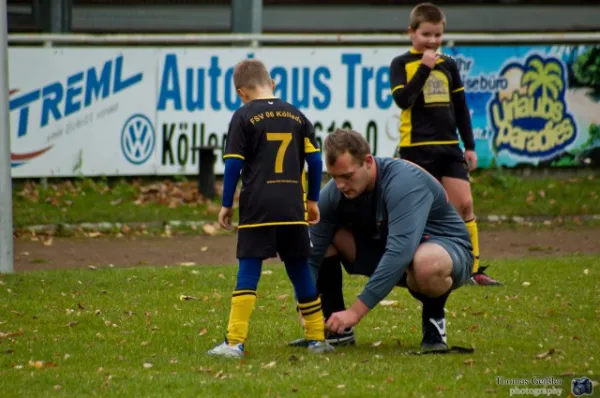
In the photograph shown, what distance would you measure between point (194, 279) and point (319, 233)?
3.29 meters

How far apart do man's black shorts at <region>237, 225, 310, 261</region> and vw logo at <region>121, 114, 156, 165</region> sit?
8658mm

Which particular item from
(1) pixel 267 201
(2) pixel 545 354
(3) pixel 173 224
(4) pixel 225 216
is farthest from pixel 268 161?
(3) pixel 173 224

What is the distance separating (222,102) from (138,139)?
1.15 m

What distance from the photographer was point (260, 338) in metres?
7.63

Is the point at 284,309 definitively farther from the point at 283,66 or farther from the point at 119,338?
the point at 283,66

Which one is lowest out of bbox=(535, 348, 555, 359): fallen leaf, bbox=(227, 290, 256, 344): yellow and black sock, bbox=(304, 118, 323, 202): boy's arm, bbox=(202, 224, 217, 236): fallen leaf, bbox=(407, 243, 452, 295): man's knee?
bbox=(202, 224, 217, 236): fallen leaf

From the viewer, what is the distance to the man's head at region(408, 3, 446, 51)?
31.4 ft

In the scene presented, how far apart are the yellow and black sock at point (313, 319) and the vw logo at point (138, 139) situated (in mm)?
8661

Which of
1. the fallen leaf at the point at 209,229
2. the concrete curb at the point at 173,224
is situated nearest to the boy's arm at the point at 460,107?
the fallen leaf at the point at 209,229

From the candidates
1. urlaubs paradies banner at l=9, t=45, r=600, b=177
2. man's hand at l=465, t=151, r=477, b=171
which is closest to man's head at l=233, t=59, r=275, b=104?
man's hand at l=465, t=151, r=477, b=171

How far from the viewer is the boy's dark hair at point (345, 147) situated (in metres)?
6.55

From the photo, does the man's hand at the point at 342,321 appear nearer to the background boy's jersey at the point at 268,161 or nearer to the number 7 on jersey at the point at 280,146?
the background boy's jersey at the point at 268,161

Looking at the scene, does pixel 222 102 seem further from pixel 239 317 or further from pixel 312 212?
pixel 239 317

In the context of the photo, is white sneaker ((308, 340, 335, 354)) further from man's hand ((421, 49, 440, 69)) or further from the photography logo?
man's hand ((421, 49, 440, 69))
